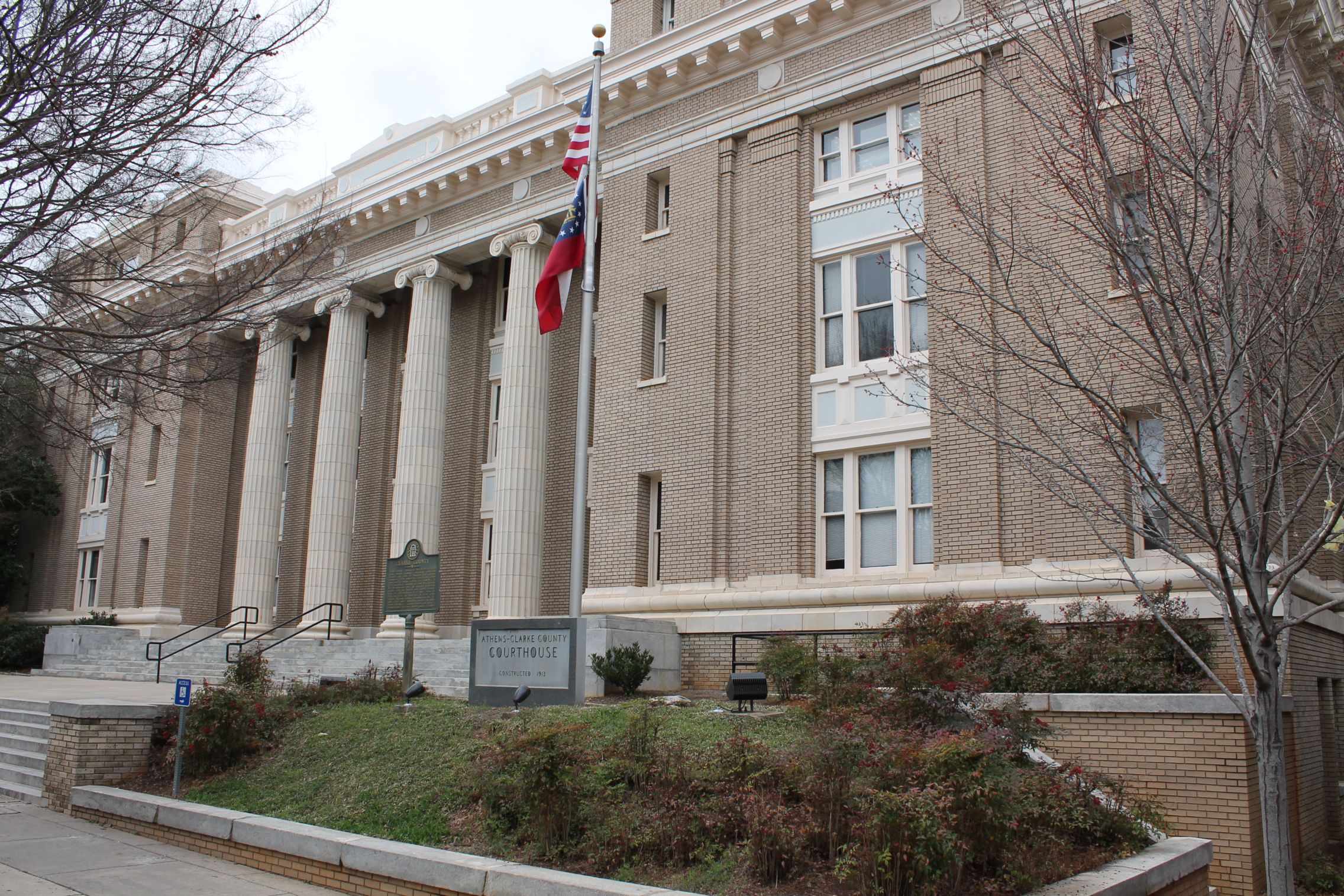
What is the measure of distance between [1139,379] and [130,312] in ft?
45.4

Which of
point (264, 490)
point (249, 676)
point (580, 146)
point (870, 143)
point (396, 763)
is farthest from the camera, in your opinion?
point (264, 490)

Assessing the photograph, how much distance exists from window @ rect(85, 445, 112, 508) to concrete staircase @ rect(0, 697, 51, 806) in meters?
24.0

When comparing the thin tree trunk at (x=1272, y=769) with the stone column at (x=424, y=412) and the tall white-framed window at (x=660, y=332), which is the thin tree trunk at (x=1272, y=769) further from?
the stone column at (x=424, y=412)

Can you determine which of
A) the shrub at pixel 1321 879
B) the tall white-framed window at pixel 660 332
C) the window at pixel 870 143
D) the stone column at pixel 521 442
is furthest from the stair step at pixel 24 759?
the window at pixel 870 143

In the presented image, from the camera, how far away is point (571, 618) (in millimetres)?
15422

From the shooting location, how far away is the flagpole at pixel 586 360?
16391mm

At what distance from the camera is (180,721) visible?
13.3 meters

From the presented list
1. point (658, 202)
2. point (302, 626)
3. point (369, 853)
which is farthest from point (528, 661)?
point (302, 626)

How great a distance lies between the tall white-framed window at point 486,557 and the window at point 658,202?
959cm

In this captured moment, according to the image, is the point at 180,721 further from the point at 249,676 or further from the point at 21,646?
the point at 21,646

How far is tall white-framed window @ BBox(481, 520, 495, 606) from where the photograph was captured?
2947 centimetres

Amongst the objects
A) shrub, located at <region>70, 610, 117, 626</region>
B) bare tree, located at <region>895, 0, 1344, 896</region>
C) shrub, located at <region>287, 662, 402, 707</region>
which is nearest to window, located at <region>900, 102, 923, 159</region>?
bare tree, located at <region>895, 0, 1344, 896</region>

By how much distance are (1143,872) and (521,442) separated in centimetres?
1962

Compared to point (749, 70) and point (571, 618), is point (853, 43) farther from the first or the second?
point (571, 618)
